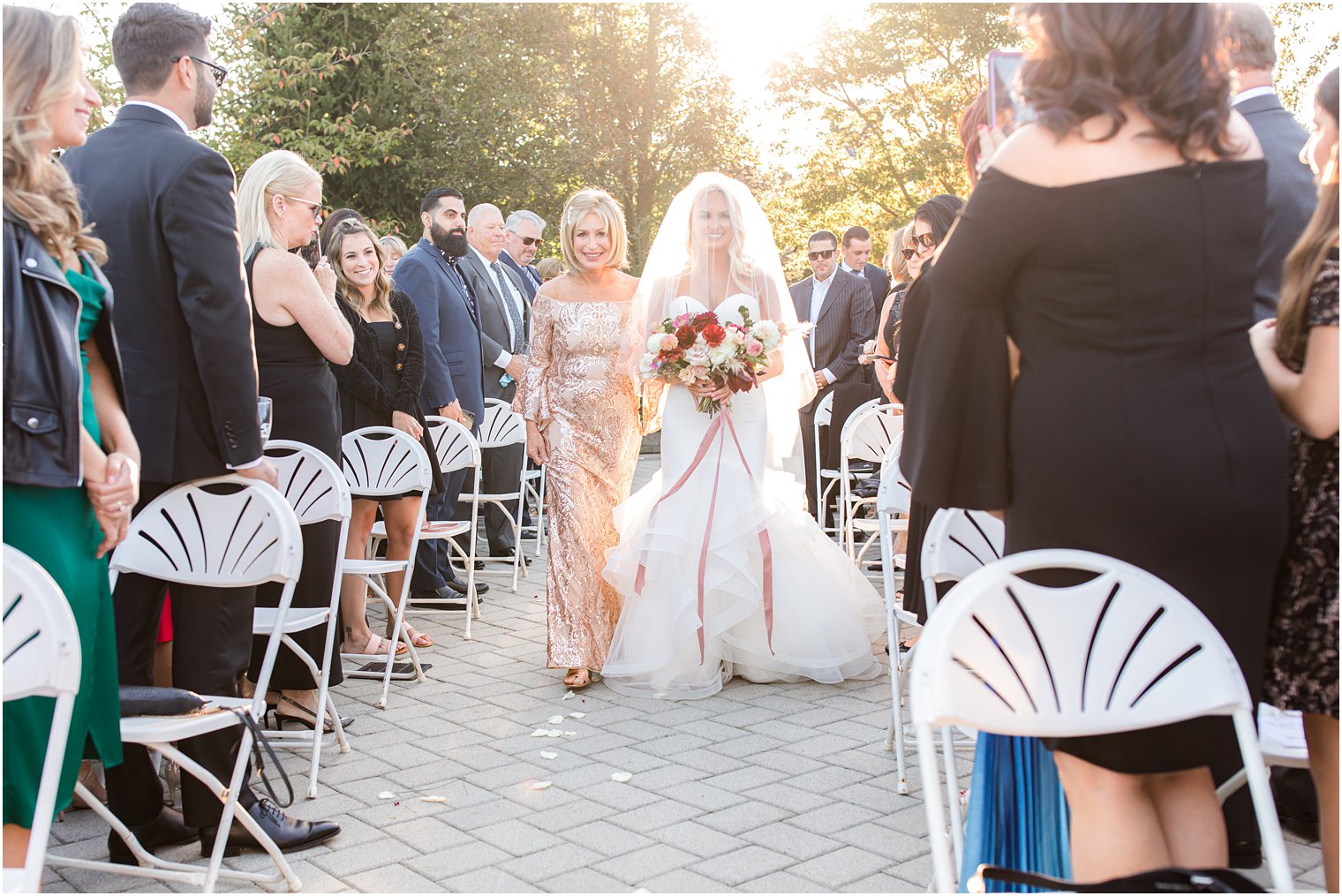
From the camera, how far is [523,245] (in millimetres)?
11094

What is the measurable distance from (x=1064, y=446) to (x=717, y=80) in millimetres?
16381

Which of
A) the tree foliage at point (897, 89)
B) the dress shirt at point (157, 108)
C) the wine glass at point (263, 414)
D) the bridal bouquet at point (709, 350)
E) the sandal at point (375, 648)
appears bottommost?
the sandal at point (375, 648)

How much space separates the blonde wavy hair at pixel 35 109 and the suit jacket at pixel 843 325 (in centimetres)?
785

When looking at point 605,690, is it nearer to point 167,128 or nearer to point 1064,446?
point 167,128

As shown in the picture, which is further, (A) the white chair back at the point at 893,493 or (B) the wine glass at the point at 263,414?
(A) the white chair back at the point at 893,493

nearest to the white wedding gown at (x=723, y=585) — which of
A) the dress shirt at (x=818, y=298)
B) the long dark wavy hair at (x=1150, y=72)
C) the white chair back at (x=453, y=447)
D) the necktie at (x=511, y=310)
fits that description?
the white chair back at (x=453, y=447)

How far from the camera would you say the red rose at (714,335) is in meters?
5.75

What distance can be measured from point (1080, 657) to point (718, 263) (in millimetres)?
4379

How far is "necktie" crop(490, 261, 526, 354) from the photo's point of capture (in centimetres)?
946

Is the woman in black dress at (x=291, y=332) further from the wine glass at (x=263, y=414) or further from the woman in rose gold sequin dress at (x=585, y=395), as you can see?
the woman in rose gold sequin dress at (x=585, y=395)

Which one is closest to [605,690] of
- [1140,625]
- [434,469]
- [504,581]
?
[434,469]

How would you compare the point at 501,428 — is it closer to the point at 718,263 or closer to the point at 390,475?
the point at 390,475

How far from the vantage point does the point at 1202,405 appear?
201 cm

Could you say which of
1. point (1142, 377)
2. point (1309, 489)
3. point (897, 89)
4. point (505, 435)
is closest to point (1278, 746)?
point (1309, 489)
